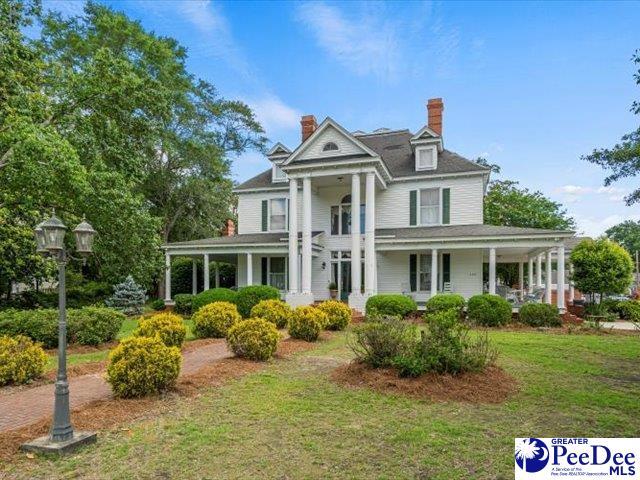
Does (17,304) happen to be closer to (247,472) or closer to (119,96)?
(119,96)

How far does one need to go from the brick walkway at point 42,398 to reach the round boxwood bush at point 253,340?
2.29 feet

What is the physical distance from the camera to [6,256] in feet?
52.6

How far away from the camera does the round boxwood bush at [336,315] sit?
14.5 meters

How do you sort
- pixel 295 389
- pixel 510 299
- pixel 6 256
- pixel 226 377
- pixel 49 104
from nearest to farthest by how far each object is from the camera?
pixel 295 389 < pixel 226 377 < pixel 49 104 < pixel 6 256 < pixel 510 299

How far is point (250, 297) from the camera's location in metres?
18.1

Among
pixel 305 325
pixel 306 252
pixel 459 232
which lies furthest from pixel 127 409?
pixel 459 232

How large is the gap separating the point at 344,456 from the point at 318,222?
18.6m

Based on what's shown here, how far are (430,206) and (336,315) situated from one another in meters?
9.32

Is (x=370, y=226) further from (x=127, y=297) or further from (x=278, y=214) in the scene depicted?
(x=127, y=297)

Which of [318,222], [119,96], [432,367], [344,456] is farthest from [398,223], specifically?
[344,456]

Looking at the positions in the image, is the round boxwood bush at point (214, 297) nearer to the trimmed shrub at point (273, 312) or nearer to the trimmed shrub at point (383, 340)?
the trimmed shrub at point (273, 312)

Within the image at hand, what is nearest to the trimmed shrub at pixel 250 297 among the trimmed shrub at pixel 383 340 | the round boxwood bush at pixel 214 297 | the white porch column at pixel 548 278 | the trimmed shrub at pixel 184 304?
the round boxwood bush at pixel 214 297

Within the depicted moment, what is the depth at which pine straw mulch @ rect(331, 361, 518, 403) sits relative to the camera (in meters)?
6.59

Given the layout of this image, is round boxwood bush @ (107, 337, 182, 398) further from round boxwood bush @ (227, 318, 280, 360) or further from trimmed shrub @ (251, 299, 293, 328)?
trimmed shrub @ (251, 299, 293, 328)
